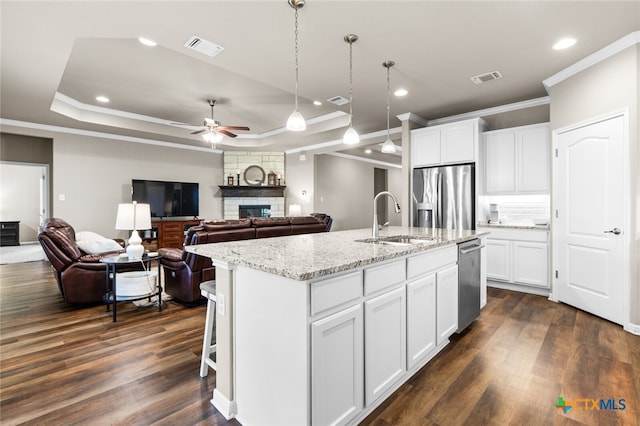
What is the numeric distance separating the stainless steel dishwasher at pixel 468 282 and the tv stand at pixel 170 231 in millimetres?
6160

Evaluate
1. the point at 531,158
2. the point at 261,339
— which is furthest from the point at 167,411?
the point at 531,158

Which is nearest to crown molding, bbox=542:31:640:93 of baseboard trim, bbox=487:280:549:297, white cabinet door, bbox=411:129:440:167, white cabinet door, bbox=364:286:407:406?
white cabinet door, bbox=411:129:440:167

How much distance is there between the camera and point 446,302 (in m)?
2.42

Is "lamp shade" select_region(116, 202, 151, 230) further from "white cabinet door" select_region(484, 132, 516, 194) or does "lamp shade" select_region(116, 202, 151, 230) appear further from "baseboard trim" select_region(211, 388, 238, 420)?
"white cabinet door" select_region(484, 132, 516, 194)

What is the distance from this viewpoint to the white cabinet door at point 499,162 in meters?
4.28

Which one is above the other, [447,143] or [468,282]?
[447,143]

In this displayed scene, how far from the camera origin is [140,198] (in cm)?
675

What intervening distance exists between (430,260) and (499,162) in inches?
119

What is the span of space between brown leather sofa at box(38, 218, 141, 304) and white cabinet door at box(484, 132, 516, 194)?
5159 millimetres

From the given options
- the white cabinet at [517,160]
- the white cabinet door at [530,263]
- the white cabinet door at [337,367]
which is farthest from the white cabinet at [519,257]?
the white cabinet door at [337,367]

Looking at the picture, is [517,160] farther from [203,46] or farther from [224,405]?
[224,405]

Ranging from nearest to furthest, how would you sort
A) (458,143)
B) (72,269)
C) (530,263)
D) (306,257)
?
(306,257)
(72,269)
(530,263)
(458,143)

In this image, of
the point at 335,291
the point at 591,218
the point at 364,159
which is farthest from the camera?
the point at 364,159

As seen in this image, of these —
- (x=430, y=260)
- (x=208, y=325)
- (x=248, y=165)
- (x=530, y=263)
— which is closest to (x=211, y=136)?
(x=248, y=165)
